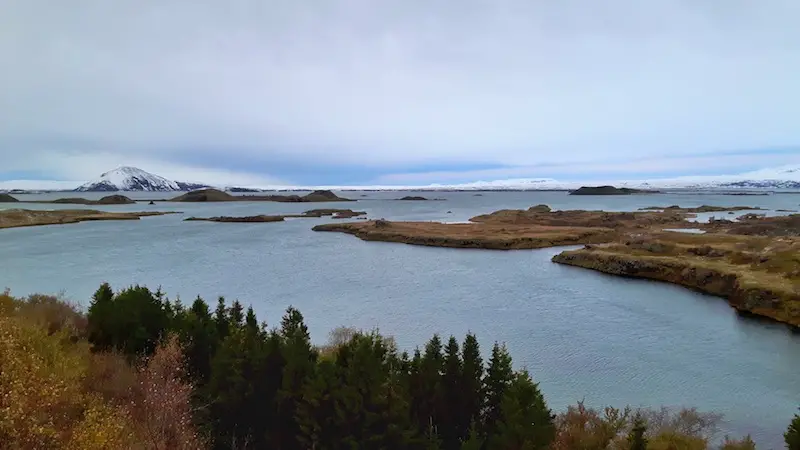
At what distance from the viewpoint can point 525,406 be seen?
12484 mm

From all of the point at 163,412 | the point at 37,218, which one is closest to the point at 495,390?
the point at 163,412

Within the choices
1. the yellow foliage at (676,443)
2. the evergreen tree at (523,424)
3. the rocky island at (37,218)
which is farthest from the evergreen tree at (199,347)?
the rocky island at (37,218)

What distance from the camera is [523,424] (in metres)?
12.1

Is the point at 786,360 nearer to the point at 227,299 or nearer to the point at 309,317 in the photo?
the point at 309,317

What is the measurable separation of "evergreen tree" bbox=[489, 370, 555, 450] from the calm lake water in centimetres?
656

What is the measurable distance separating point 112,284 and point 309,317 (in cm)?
1997

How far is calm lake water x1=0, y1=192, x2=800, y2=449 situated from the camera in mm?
20359

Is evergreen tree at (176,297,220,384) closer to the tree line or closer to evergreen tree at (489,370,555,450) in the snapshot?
the tree line

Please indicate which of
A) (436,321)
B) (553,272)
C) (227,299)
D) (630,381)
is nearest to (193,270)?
(227,299)

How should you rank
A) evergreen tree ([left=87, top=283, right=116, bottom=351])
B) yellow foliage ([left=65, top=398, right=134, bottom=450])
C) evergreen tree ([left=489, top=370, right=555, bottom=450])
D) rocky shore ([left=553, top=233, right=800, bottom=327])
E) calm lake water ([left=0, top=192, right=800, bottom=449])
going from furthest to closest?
1. rocky shore ([left=553, top=233, right=800, bottom=327])
2. calm lake water ([left=0, top=192, right=800, bottom=449])
3. evergreen tree ([left=87, top=283, right=116, bottom=351])
4. evergreen tree ([left=489, top=370, right=555, bottom=450])
5. yellow foliage ([left=65, top=398, right=134, bottom=450])

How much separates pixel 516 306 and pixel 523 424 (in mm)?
22297

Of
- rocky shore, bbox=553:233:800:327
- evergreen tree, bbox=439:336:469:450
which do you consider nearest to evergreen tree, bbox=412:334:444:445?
evergreen tree, bbox=439:336:469:450

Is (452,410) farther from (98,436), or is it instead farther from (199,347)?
(98,436)

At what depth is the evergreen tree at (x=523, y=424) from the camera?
39.0 ft
